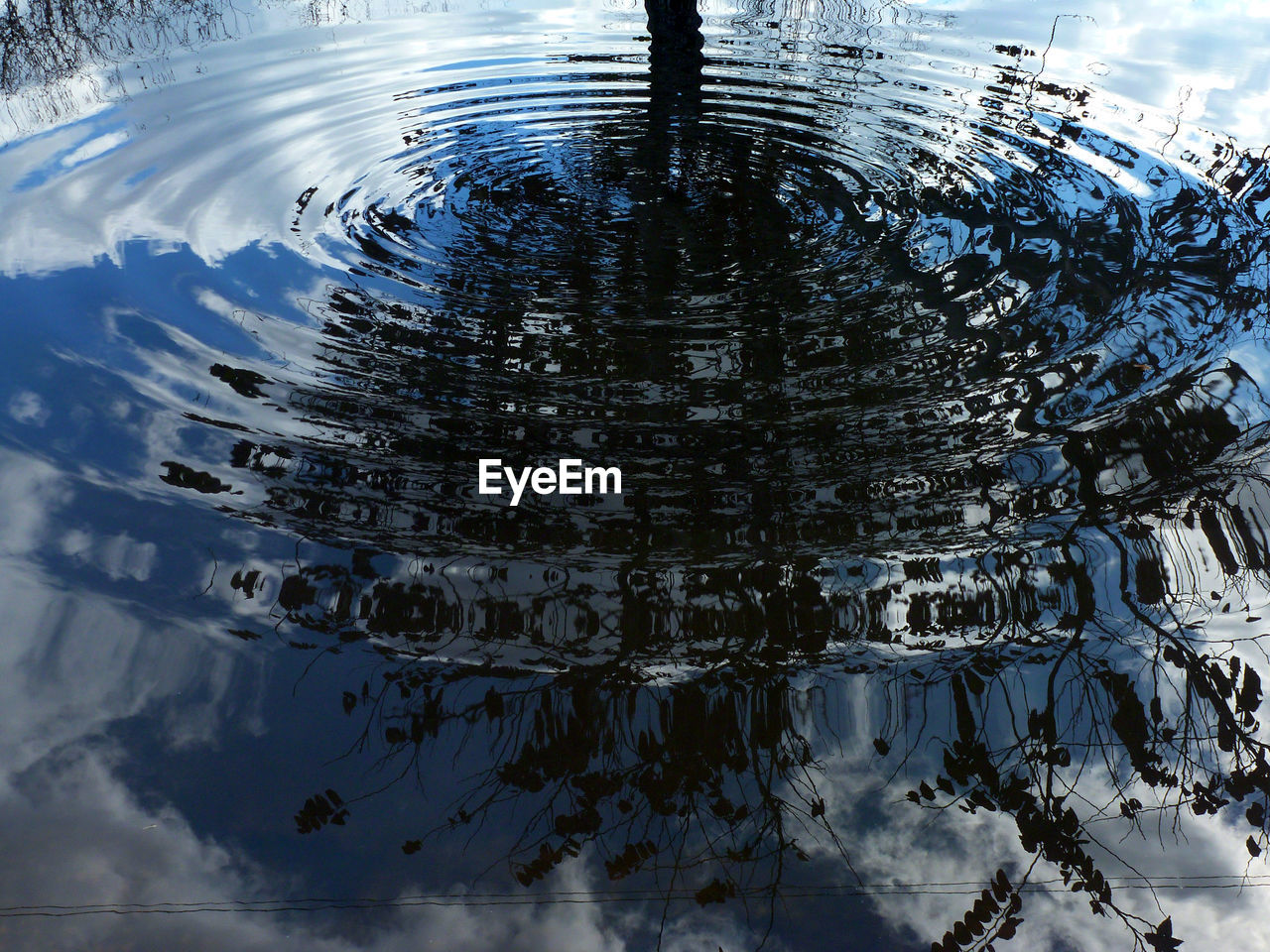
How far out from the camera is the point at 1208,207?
4996 mm

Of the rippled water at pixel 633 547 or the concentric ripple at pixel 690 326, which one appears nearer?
the rippled water at pixel 633 547

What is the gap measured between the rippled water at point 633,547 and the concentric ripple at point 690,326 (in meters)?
0.02

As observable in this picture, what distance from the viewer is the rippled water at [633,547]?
202 centimetres

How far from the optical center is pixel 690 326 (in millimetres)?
3859

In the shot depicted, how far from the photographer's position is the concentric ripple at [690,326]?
9.32 ft

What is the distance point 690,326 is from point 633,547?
1387 mm

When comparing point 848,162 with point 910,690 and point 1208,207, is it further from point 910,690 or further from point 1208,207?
point 910,690

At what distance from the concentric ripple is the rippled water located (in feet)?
0.07

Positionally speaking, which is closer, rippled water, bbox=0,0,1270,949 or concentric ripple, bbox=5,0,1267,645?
rippled water, bbox=0,0,1270,949

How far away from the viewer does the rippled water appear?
2.02 metres

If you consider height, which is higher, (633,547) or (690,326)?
(690,326)

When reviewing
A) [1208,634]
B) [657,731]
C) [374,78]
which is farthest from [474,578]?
[374,78]

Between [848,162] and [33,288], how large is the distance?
4.36m

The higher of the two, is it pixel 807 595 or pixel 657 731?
pixel 807 595
